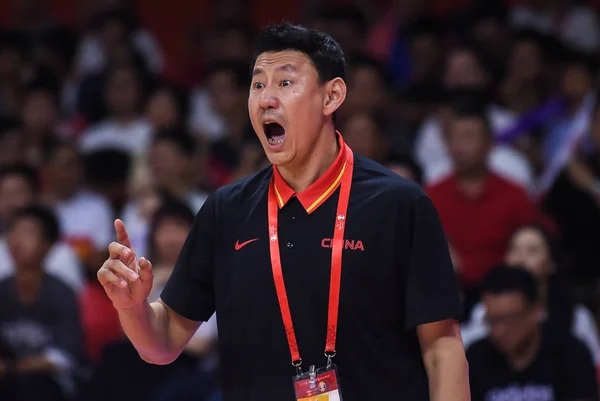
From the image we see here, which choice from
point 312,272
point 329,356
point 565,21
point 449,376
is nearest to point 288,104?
point 312,272

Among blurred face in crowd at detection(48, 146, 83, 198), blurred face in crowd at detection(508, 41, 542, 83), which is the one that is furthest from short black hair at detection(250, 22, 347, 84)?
blurred face in crowd at detection(508, 41, 542, 83)

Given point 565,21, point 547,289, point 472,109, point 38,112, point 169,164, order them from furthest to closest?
point 565,21 → point 38,112 → point 169,164 → point 472,109 → point 547,289

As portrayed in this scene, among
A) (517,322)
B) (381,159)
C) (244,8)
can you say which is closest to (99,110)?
(244,8)

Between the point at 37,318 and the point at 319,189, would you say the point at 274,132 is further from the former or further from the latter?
the point at 37,318

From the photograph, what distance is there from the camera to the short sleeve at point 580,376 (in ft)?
17.9

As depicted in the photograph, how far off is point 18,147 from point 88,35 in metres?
2.20

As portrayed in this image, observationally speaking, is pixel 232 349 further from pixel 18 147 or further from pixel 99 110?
pixel 99 110

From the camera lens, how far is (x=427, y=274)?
295 centimetres

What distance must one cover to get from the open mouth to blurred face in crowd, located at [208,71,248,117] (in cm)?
562

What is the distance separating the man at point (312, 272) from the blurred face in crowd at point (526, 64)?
5466 mm

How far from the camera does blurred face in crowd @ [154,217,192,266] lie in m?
6.50

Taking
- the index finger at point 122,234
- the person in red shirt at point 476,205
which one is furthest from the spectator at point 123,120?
the index finger at point 122,234

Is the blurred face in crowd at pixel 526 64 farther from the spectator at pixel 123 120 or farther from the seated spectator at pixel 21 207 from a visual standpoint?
the seated spectator at pixel 21 207

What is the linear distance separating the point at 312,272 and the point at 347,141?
4.57m
